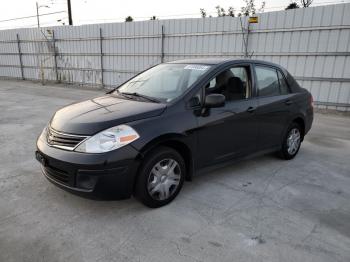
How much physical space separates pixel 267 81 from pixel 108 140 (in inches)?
104

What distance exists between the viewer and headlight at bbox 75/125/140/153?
8.63 ft

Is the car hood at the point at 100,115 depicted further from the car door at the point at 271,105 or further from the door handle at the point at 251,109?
the car door at the point at 271,105

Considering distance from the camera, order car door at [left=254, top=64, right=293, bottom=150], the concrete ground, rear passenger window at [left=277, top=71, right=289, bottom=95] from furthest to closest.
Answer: rear passenger window at [left=277, top=71, right=289, bottom=95], car door at [left=254, top=64, right=293, bottom=150], the concrete ground

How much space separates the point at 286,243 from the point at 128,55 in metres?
12.4

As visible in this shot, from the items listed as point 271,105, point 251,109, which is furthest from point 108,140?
point 271,105

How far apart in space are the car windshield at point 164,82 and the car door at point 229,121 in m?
0.27

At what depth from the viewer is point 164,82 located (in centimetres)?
367

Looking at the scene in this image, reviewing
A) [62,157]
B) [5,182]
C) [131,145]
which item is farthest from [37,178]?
[131,145]

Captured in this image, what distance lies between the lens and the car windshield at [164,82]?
132 inches

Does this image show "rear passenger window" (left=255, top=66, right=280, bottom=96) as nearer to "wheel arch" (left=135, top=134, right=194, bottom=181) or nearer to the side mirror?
the side mirror

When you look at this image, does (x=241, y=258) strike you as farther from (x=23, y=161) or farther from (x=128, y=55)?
(x=128, y=55)

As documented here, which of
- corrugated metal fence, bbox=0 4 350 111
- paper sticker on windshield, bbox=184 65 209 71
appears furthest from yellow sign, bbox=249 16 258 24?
paper sticker on windshield, bbox=184 65 209 71

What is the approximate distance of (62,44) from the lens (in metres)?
16.2

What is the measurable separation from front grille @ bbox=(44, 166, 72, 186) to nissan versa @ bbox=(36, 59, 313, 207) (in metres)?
0.01
